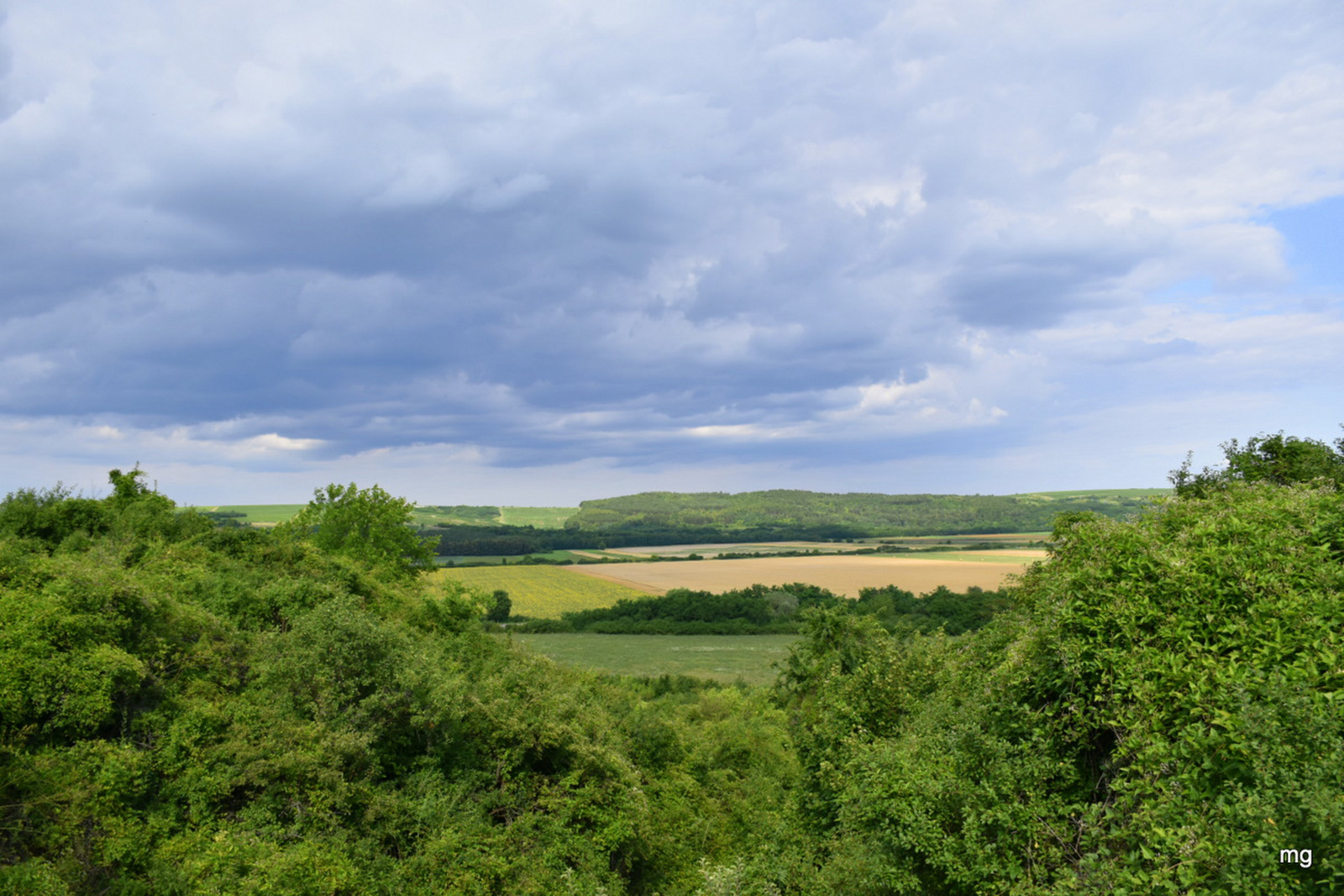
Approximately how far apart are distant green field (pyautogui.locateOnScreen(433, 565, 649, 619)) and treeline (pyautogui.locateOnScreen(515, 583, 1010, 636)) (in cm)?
367

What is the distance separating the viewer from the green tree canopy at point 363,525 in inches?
2250

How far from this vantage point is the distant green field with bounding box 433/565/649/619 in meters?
109

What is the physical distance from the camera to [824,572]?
12900cm

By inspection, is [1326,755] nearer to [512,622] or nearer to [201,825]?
[201,825]

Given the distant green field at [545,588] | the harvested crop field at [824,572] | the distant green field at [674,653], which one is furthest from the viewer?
the distant green field at [545,588]

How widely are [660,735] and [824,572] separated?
9420cm

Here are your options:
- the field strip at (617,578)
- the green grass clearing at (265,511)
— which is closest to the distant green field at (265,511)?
the green grass clearing at (265,511)

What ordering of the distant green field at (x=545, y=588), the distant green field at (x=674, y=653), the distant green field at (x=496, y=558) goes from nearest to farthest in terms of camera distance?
the distant green field at (x=674, y=653) → the distant green field at (x=545, y=588) → the distant green field at (x=496, y=558)

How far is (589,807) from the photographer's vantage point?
96.2 ft

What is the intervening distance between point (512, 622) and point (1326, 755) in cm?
9960

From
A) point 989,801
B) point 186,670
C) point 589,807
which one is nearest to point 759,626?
point 589,807

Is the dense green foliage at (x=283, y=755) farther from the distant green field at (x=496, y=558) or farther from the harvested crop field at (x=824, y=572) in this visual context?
the distant green field at (x=496, y=558)

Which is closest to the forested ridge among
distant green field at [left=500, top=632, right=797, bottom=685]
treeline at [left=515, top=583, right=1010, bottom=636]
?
distant green field at [left=500, top=632, right=797, bottom=685]

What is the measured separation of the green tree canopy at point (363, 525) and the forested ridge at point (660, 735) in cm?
1257
